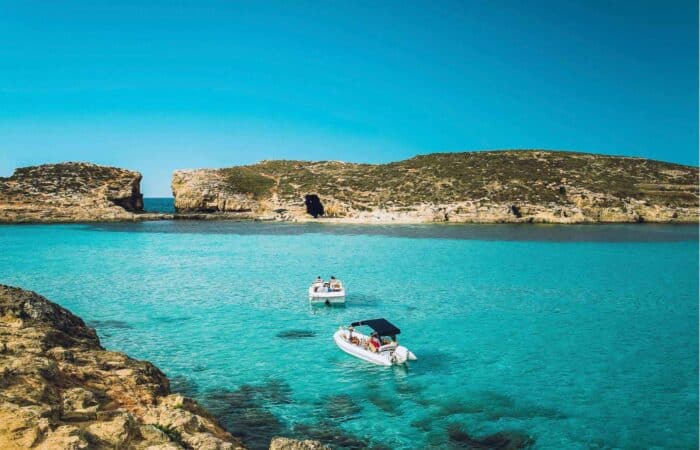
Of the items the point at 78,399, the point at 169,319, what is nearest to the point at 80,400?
the point at 78,399

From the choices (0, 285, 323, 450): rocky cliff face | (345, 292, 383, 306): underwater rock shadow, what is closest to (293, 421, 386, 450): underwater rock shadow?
(0, 285, 323, 450): rocky cliff face

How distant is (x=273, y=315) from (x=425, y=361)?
10.7 metres

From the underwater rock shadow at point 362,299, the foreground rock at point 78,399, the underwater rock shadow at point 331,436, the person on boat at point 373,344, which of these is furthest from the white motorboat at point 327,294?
the foreground rock at point 78,399

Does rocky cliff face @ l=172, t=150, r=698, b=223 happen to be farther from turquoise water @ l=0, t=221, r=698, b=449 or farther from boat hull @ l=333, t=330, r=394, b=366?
boat hull @ l=333, t=330, r=394, b=366

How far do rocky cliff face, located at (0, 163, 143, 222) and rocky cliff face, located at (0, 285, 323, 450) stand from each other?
96679 mm

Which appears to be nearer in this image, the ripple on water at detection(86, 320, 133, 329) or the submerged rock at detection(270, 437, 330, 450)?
the submerged rock at detection(270, 437, 330, 450)

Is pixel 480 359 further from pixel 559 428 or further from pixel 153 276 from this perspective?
pixel 153 276

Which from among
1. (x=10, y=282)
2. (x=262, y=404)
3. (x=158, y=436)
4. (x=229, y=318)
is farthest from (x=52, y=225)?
(x=158, y=436)

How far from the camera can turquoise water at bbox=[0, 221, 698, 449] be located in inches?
569

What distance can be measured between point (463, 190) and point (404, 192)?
12.6 metres

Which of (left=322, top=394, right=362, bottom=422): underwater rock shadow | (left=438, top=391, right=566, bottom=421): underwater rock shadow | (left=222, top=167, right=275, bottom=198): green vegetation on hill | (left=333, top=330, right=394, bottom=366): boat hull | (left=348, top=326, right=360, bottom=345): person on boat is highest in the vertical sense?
(left=222, top=167, right=275, bottom=198): green vegetation on hill

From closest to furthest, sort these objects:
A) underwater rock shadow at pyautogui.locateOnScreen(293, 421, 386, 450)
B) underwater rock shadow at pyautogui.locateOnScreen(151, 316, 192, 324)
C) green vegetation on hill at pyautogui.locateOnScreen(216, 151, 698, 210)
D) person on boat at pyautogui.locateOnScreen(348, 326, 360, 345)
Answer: underwater rock shadow at pyautogui.locateOnScreen(293, 421, 386, 450), person on boat at pyautogui.locateOnScreen(348, 326, 360, 345), underwater rock shadow at pyautogui.locateOnScreen(151, 316, 192, 324), green vegetation on hill at pyautogui.locateOnScreen(216, 151, 698, 210)

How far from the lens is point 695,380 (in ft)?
58.5

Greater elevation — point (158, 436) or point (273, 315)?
point (158, 436)
